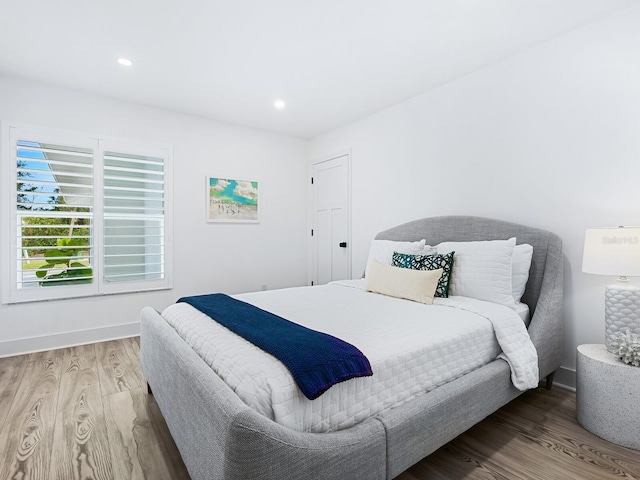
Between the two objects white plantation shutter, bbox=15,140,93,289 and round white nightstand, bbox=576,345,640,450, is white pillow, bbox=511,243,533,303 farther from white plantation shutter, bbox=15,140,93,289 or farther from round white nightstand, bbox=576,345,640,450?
white plantation shutter, bbox=15,140,93,289

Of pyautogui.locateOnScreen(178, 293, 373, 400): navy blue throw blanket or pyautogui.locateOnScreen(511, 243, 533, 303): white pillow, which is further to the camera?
pyautogui.locateOnScreen(511, 243, 533, 303): white pillow

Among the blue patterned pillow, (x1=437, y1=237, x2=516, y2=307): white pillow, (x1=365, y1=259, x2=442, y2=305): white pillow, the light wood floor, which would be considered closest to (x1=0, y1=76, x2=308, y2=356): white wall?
the light wood floor

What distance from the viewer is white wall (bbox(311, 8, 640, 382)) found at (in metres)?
2.16

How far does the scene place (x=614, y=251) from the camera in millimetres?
1851

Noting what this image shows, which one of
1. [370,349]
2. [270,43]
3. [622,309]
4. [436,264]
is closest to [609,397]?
[622,309]

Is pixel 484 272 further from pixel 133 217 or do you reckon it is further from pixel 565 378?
pixel 133 217

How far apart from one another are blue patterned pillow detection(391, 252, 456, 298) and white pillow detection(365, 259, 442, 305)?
0.34ft

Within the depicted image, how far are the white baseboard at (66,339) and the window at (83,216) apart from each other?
0.38 meters

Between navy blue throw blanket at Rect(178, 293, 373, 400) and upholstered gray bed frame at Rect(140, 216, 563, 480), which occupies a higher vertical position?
navy blue throw blanket at Rect(178, 293, 373, 400)

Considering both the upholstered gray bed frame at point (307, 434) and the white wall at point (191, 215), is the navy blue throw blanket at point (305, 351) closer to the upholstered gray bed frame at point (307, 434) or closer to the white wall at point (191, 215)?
the upholstered gray bed frame at point (307, 434)

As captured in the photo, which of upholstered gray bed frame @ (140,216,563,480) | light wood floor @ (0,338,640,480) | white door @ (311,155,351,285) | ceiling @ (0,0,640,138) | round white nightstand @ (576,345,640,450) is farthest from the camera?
white door @ (311,155,351,285)

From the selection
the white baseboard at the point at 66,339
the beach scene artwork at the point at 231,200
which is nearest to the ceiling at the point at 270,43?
the beach scene artwork at the point at 231,200

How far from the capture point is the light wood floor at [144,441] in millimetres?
1549

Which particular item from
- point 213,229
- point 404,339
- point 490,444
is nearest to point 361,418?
point 404,339
